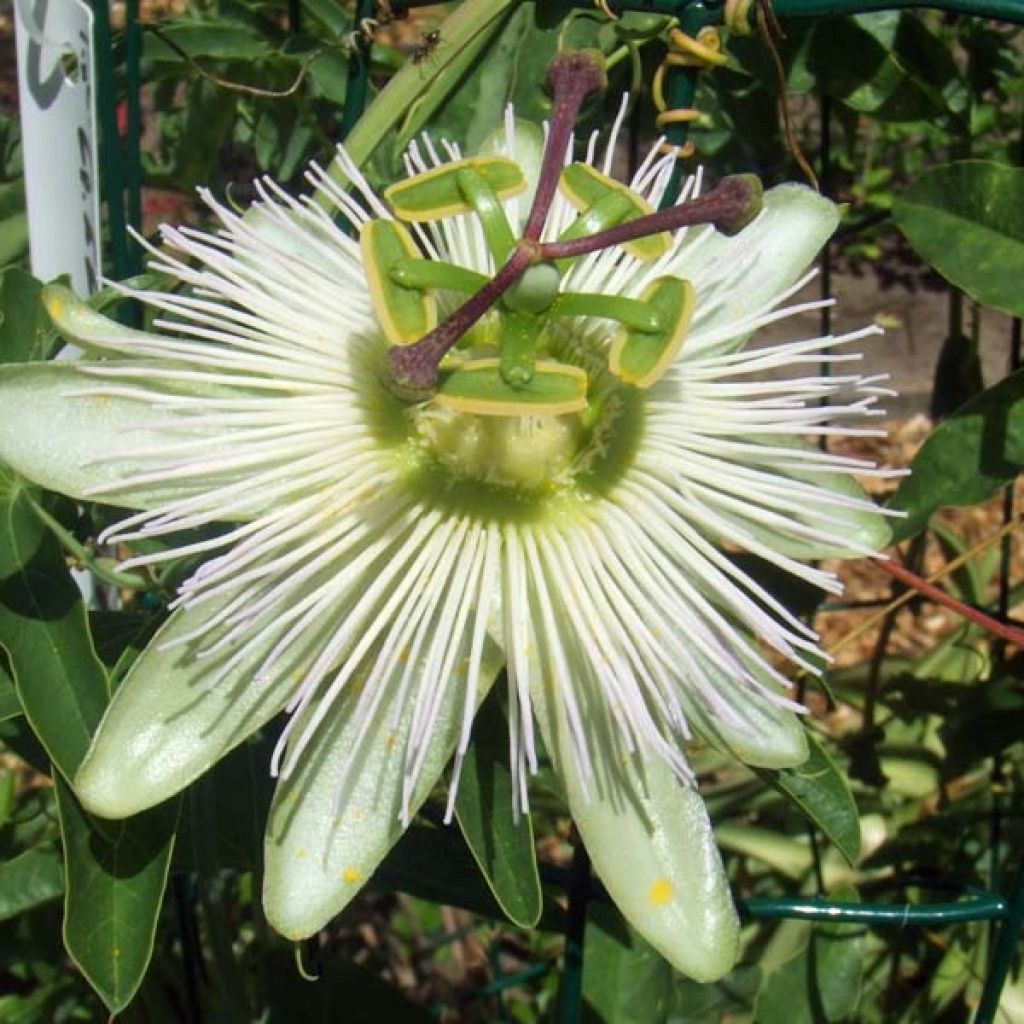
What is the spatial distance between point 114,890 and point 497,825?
8.3 inches

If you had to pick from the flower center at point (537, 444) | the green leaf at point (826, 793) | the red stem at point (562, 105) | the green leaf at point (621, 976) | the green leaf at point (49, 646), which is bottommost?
the green leaf at point (621, 976)

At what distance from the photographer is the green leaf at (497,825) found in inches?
34.0

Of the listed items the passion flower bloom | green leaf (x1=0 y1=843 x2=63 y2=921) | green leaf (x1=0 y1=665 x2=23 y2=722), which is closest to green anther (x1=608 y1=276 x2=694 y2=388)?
the passion flower bloom

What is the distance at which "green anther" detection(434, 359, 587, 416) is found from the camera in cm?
80

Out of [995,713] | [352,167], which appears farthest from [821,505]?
[995,713]

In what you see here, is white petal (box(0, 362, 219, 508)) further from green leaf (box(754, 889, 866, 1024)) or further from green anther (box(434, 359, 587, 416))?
green leaf (box(754, 889, 866, 1024))

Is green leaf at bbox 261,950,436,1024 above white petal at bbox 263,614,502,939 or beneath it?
beneath

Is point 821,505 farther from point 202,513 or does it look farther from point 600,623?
point 202,513

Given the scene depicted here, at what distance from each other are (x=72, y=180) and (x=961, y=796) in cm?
127

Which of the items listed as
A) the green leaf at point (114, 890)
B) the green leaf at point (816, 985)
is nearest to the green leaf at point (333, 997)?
the green leaf at point (816, 985)

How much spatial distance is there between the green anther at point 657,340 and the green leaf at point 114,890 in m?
0.35

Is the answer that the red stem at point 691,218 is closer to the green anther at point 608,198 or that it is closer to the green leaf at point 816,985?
the green anther at point 608,198

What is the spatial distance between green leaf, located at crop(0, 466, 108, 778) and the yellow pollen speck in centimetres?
32

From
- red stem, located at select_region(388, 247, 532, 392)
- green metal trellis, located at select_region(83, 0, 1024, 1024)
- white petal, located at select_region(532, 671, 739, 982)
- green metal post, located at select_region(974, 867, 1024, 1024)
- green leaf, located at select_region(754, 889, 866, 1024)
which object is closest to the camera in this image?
red stem, located at select_region(388, 247, 532, 392)
